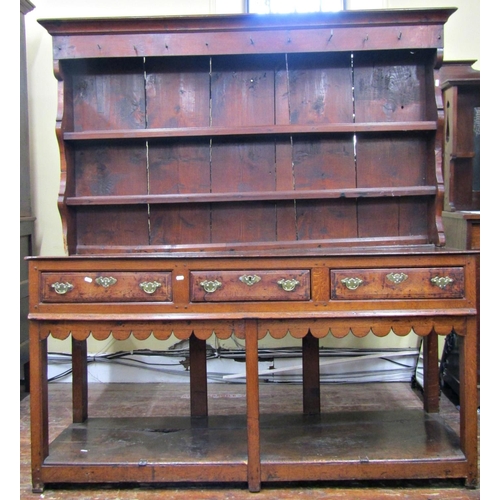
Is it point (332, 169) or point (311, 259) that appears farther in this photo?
point (332, 169)

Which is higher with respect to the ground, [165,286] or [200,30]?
[200,30]

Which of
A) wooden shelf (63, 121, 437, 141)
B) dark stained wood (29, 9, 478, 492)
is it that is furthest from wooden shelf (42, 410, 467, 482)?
wooden shelf (63, 121, 437, 141)

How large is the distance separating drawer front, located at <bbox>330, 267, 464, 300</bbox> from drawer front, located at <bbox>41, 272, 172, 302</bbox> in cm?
70

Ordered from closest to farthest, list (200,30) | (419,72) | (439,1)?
(200,30), (419,72), (439,1)

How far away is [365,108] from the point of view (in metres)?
2.82

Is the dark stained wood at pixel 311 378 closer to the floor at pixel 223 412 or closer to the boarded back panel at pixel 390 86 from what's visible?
the floor at pixel 223 412

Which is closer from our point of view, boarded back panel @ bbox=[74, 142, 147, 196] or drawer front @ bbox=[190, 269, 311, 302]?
drawer front @ bbox=[190, 269, 311, 302]

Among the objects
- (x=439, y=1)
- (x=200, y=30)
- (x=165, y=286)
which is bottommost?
(x=165, y=286)

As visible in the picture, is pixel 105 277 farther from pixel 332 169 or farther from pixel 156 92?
pixel 332 169

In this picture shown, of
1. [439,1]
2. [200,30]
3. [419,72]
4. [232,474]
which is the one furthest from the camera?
[439,1]

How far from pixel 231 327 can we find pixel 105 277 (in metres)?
0.54

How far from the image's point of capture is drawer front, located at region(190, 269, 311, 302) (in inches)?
92.0

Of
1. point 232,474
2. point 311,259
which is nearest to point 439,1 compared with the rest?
point 311,259

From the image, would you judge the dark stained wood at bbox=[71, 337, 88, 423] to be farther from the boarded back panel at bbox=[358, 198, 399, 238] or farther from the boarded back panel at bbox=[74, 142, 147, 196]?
the boarded back panel at bbox=[358, 198, 399, 238]
